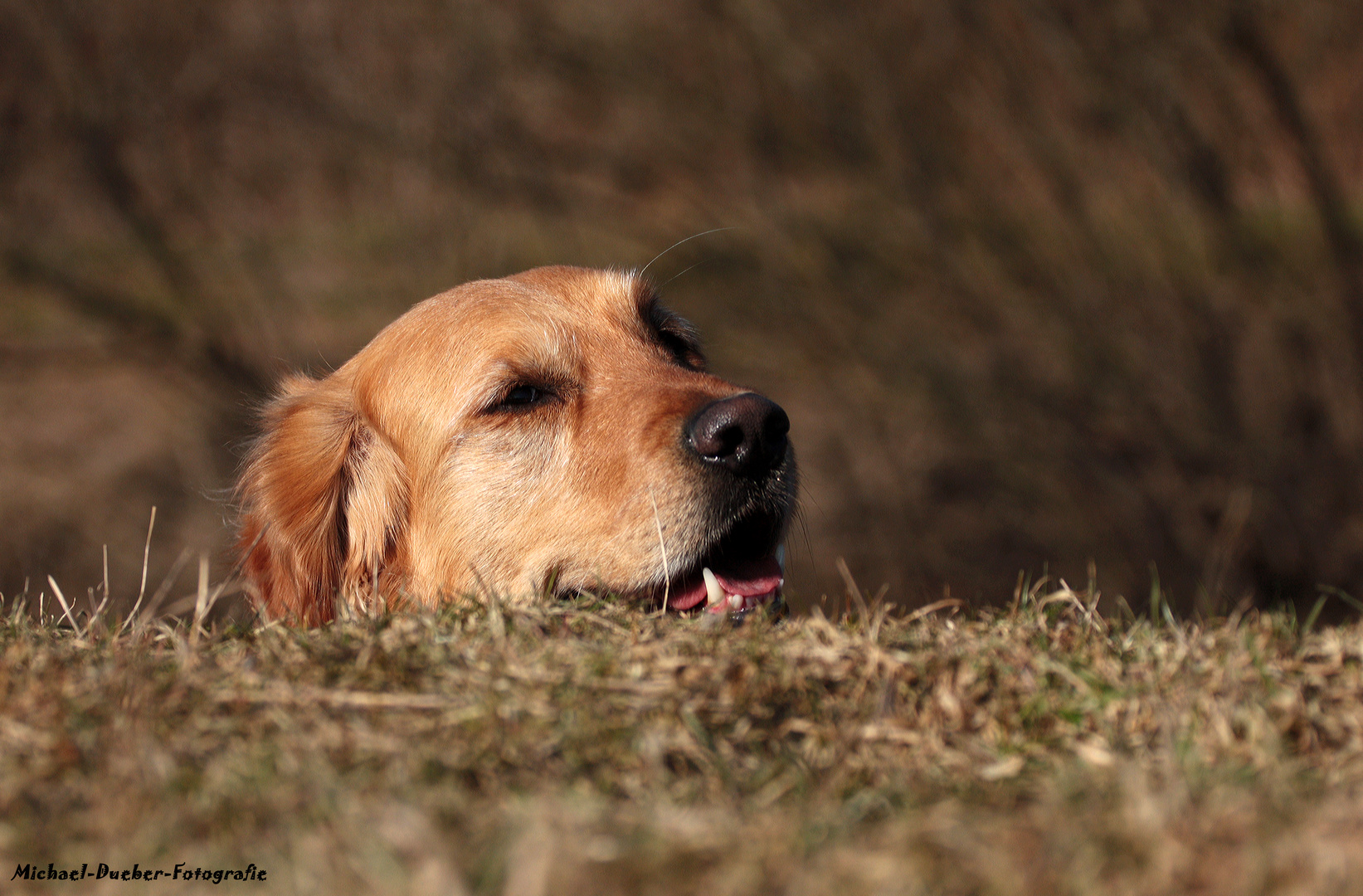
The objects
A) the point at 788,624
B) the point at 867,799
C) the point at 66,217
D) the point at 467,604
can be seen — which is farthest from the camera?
the point at 66,217

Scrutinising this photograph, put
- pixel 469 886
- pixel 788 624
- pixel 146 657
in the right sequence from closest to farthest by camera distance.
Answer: pixel 469 886
pixel 146 657
pixel 788 624

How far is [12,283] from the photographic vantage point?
7.49 m

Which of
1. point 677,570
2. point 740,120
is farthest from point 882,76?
point 677,570

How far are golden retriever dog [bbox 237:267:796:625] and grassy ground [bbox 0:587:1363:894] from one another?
3.20ft

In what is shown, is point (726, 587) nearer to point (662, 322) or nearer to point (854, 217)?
point (662, 322)

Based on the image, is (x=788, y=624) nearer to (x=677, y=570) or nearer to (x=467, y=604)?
(x=467, y=604)

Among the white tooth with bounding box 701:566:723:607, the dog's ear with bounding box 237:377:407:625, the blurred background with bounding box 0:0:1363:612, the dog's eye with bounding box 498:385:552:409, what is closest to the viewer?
the white tooth with bounding box 701:566:723:607

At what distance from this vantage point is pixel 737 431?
320 cm

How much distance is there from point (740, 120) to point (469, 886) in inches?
261

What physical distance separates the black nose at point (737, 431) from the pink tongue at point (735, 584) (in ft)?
0.91

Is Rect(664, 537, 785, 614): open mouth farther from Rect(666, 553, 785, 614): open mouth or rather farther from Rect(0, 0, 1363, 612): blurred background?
Rect(0, 0, 1363, 612): blurred background

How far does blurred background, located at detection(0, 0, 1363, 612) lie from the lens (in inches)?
279

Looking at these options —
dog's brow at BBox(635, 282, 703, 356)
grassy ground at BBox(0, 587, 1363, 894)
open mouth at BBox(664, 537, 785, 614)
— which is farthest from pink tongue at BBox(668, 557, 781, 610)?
dog's brow at BBox(635, 282, 703, 356)

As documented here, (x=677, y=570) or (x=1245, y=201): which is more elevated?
(x=1245, y=201)
